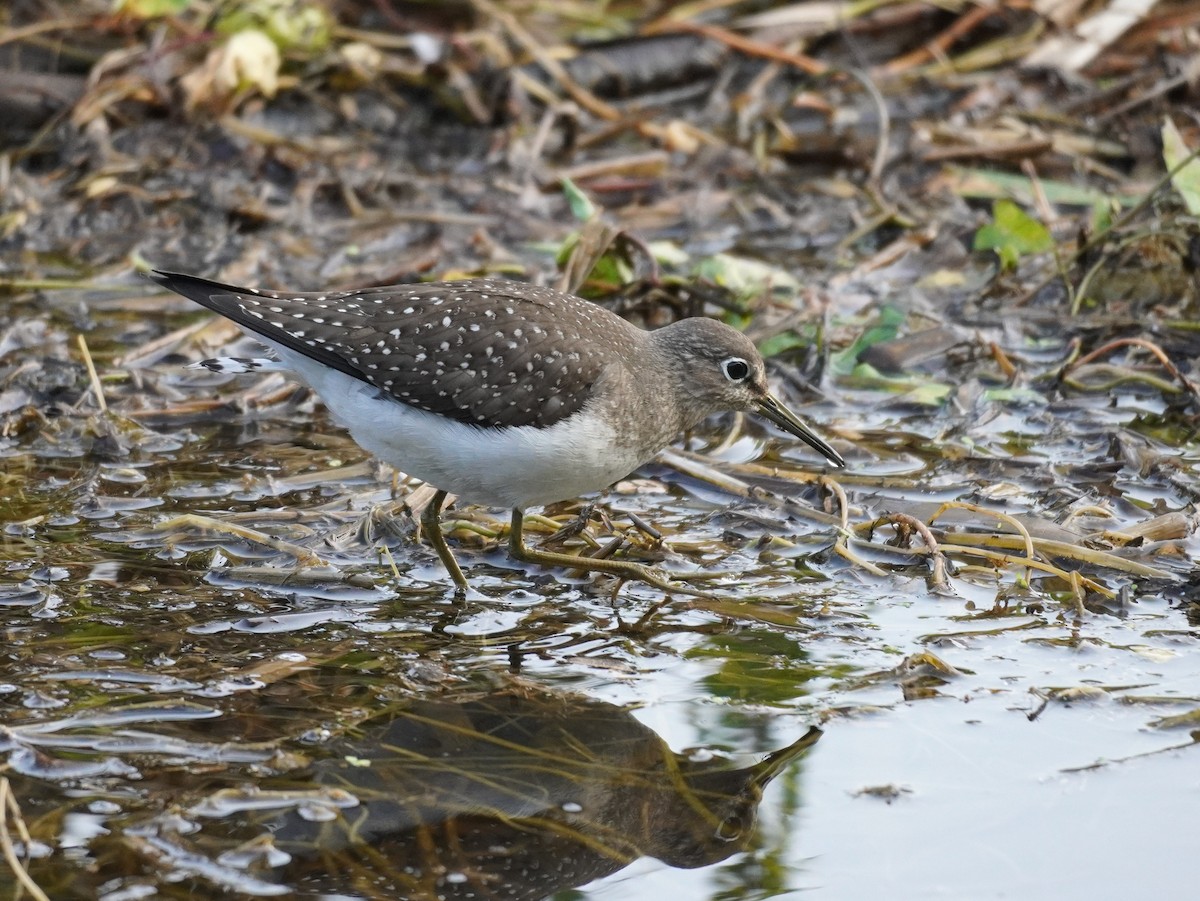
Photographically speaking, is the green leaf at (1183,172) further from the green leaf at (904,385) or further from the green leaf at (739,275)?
the green leaf at (739,275)

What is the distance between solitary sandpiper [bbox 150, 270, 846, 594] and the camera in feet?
22.1

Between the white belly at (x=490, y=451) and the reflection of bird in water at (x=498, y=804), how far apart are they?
46.4 inches

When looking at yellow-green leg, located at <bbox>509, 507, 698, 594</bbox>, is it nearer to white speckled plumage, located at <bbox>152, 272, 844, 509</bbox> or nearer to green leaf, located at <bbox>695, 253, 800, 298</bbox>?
white speckled plumage, located at <bbox>152, 272, 844, 509</bbox>

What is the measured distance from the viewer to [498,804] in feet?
17.1

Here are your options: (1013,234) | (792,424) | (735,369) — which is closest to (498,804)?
(735,369)

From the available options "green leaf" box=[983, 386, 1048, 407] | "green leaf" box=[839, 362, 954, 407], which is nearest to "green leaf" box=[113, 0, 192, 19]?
"green leaf" box=[839, 362, 954, 407]

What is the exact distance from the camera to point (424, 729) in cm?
569

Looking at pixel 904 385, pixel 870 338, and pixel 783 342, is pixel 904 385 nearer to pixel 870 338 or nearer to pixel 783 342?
pixel 870 338

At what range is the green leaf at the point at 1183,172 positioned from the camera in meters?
9.06

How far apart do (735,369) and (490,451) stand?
5.07 ft

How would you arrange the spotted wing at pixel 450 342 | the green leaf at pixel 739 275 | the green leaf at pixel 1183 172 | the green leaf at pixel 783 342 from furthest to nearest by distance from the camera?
the green leaf at pixel 739 275 < the green leaf at pixel 783 342 < the green leaf at pixel 1183 172 < the spotted wing at pixel 450 342

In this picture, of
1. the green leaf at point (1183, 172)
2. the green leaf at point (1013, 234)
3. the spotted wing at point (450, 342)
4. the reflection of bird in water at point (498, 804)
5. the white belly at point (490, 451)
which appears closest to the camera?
the reflection of bird in water at point (498, 804)

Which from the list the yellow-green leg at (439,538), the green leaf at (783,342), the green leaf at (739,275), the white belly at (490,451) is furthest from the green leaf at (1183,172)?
the yellow-green leg at (439,538)

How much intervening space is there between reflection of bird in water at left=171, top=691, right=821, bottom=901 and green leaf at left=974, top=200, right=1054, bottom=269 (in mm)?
5582
